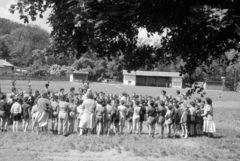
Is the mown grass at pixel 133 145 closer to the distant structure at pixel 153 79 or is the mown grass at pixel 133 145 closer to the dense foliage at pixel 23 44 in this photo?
the distant structure at pixel 153 79

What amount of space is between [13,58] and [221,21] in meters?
114

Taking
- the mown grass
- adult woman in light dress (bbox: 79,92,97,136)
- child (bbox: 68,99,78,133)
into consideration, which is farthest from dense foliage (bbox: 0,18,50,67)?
the mown grass

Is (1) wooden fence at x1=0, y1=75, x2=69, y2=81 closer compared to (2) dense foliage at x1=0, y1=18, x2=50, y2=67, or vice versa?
(1) wooden fence at x1=0, y1=75, x2=69, y2=81

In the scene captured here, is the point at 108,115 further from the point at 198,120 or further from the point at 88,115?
the point at 198,120

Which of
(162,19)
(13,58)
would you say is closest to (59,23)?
(162,19)

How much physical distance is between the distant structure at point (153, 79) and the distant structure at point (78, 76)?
11.9m

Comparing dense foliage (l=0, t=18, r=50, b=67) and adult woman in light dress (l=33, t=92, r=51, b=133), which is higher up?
dense foliage (l=0, t=18, r=50, b=67)

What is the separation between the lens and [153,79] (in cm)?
8194

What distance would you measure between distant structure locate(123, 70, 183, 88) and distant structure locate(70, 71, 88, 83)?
38.9ft

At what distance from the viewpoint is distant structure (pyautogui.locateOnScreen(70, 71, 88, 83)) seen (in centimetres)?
7412

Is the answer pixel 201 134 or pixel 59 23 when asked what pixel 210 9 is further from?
pixel 201 134

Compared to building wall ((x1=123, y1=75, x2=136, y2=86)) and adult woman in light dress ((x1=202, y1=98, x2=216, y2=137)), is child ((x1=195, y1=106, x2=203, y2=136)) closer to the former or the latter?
adult woman in light dress ((x1=202, y1=98, x2=216, y2=137))

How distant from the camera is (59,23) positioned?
4.76 meters

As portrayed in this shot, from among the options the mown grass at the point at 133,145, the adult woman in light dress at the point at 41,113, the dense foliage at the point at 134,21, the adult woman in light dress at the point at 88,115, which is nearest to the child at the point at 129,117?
the mown grass at the point at 133,145
